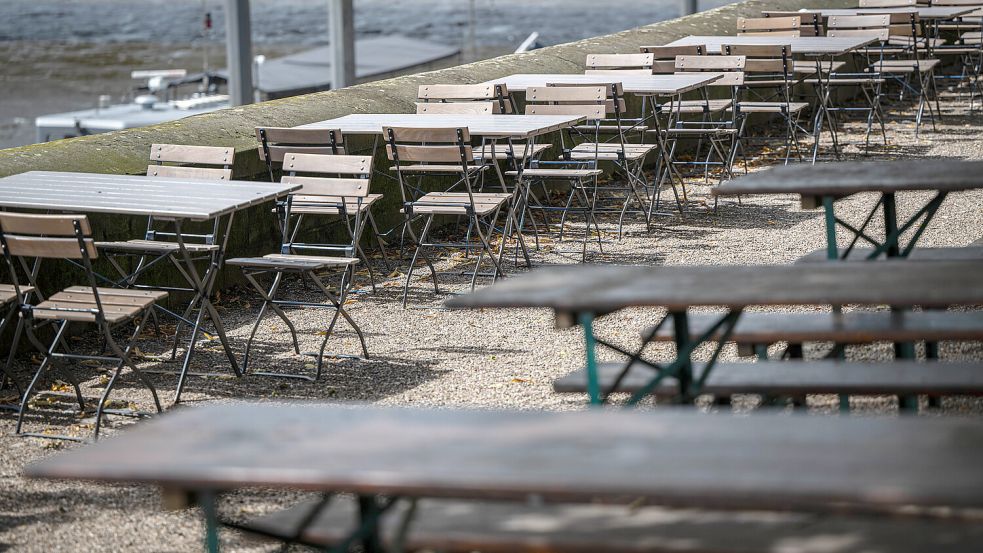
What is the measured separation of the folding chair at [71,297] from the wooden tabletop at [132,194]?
188 mm

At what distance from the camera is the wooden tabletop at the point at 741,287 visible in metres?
3.38

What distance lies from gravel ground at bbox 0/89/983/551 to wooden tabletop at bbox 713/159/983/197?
0.78 m

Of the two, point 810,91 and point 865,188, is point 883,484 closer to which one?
point 865,188

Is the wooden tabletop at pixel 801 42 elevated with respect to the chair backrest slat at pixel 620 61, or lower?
elevated

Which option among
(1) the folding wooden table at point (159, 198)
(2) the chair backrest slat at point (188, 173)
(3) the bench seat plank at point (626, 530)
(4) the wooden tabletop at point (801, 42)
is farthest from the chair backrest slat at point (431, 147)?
(4) the wooden tabletop at point (801, 42)

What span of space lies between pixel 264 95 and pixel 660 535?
102 feet

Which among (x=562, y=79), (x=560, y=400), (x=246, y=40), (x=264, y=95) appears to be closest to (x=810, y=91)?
(x=562, y=79)

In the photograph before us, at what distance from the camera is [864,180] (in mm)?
4895

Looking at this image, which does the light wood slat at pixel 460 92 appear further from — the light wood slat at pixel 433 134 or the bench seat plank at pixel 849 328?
the bench seat plank at pixel 849 328

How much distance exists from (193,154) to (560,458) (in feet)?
15.9

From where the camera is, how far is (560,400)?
5.69 metres

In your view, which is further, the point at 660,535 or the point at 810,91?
the point at 810,91

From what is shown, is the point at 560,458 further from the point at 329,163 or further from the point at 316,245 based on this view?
the point at 316,245

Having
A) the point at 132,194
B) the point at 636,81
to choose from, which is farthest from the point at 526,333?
the point at 636,81
